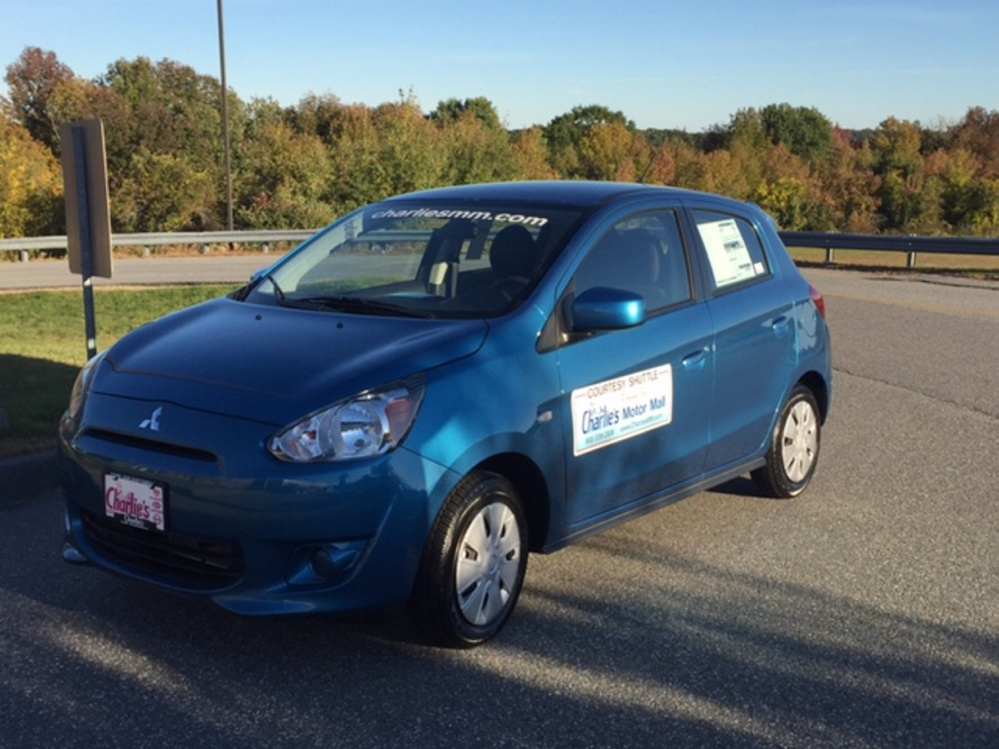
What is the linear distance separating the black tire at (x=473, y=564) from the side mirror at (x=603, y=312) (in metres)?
0.79

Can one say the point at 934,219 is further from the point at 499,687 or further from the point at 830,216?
the point at 499,687

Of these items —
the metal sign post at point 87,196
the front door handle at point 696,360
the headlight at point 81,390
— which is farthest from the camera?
the metal sign post at point 87,196

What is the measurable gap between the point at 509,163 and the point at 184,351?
38470 mm

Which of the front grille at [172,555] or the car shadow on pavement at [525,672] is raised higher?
the front grille at [172,555]

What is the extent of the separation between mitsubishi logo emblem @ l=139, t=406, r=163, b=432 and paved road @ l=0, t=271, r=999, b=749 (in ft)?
2.71

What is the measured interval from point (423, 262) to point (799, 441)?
8.14ft

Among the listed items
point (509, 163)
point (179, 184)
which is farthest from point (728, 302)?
point (179, 184)

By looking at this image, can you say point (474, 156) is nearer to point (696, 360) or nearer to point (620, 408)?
point (696, 360)

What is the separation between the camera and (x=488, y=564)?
4391 mm

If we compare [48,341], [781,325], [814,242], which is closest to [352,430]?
[781,325]

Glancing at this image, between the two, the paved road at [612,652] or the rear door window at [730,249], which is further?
the rear door window at [730,249]

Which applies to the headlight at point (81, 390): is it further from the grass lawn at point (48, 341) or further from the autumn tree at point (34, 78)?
the autumn tree at point (34, 78)

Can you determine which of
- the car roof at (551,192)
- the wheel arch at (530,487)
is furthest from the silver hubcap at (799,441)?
the wheel arch at (530,487)

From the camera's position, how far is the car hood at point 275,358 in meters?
4.12
